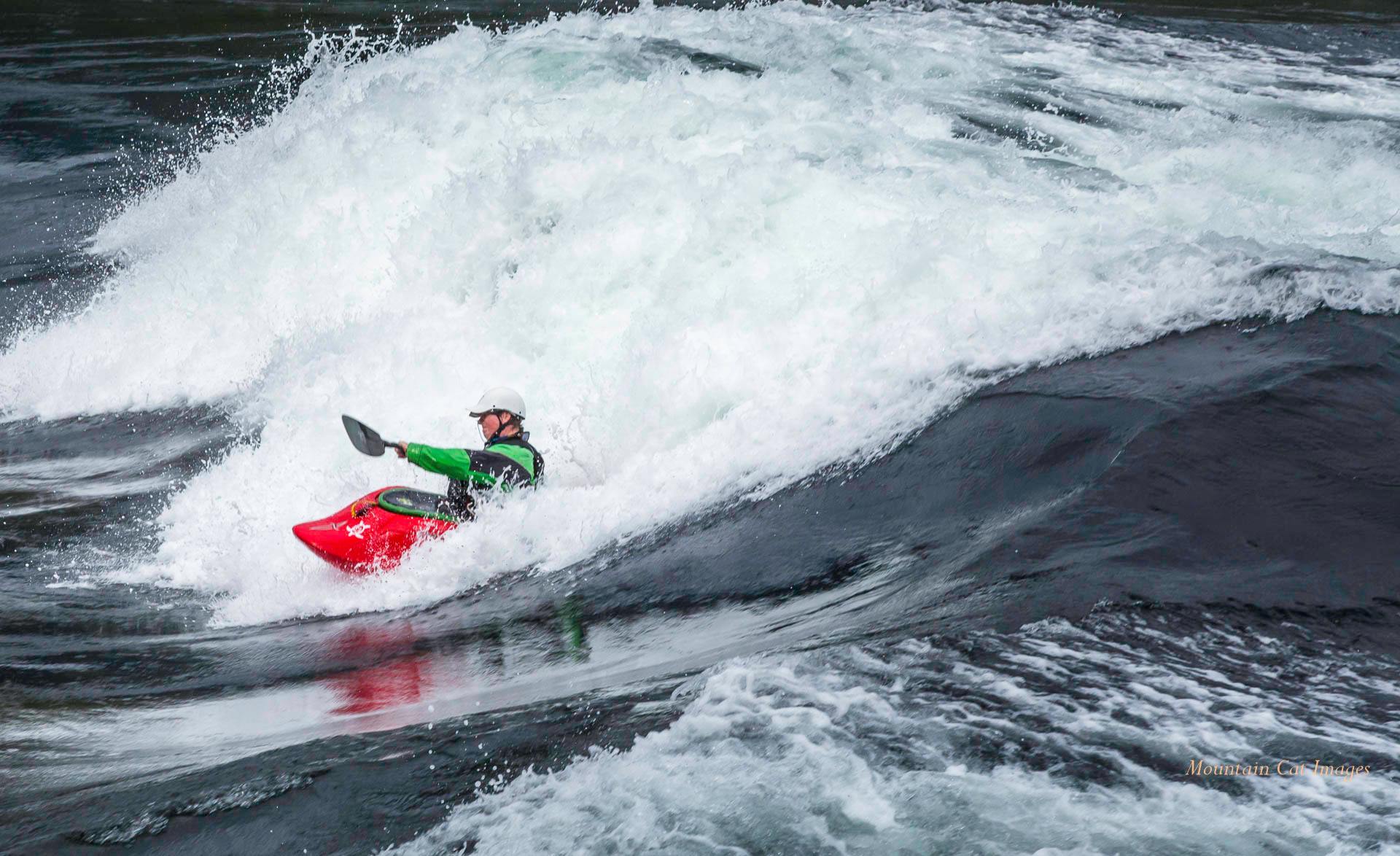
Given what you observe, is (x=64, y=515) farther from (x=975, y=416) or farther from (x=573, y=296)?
(x=975, y=416)

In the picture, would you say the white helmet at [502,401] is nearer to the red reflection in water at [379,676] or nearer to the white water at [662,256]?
the white water at [662,256]

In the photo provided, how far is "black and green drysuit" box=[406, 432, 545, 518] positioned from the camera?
635 cm

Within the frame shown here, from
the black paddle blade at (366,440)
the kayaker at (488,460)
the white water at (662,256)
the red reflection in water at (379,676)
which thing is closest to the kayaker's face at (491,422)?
the kayaker at (488,460)

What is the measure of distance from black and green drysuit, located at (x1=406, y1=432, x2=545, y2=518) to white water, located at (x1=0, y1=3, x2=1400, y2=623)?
18cm

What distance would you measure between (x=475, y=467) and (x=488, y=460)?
0.09m

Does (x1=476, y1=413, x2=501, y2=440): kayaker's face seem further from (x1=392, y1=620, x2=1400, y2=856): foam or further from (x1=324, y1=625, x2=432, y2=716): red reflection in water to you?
(x1=392, y1=620, x2=1400, y2=856): foam

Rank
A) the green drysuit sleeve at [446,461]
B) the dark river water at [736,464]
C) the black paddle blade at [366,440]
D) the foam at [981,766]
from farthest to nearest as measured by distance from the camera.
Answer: the green drysuit sleeve at [446,461] → the black paddle blade at [366,440] → the dark river water at [736,464] → the foam at [981,766]

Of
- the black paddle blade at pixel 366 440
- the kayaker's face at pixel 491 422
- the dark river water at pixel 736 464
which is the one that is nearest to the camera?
the dark river water at pixel 736 464

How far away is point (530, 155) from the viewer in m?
10.9

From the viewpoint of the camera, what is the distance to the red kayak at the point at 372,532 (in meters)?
6.36

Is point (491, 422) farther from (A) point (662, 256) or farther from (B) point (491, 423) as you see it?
(A) point (662, 256)

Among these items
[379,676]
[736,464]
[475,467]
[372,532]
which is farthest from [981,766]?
[372,532]

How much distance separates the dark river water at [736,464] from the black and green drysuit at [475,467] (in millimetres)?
166

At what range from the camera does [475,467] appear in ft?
21.0
